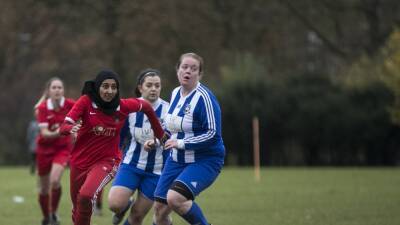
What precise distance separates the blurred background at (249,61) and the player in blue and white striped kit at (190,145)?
26.2 m

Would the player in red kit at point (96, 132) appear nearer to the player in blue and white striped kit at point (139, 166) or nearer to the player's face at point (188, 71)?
the player in blue and white striped kit at point (139, 166)

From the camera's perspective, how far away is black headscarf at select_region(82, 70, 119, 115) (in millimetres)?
9719

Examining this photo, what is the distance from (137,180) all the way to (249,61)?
30.7 meters

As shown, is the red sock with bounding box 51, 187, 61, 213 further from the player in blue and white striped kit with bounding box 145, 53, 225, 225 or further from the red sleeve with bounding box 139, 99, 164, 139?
the player in blue and white striped kit with bounding box 145, 53, 225, 225

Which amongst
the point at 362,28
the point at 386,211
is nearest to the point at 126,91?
the point at 362,28

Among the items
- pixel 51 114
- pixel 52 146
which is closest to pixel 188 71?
pixel 51 114

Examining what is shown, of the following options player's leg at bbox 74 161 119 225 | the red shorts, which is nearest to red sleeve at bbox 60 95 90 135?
player's leg at bbox 74 161 119 225

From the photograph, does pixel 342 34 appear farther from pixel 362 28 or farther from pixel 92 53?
pixel 92 53

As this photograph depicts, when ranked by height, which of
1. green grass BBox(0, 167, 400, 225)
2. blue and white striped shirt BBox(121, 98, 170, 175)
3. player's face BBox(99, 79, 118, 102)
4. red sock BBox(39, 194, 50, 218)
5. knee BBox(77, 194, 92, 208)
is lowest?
green grass BBox(0, 167, 400, 225)

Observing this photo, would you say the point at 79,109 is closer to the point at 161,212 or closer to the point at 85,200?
the point at 85,200

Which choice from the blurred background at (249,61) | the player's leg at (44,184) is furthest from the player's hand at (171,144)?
the blurred background at (249,61)

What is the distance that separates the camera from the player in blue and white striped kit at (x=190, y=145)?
922 centimetres

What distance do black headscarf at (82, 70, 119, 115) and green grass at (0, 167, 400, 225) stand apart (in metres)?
4.21

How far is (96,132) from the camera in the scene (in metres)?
9.90
